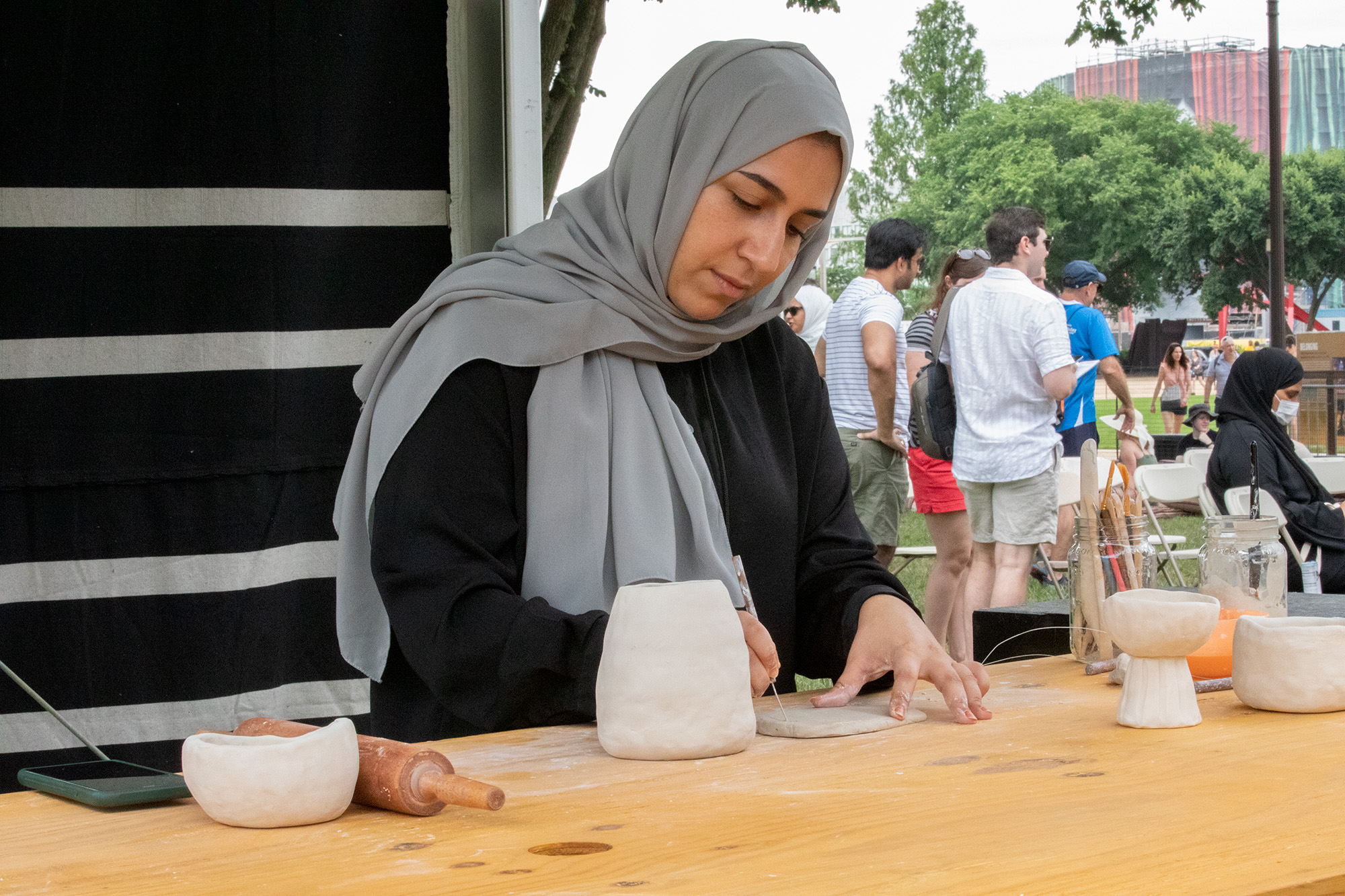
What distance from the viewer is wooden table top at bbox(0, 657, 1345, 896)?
84cm

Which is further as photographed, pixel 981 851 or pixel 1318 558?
pixel 1318 558

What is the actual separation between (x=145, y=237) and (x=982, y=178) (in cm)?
4107

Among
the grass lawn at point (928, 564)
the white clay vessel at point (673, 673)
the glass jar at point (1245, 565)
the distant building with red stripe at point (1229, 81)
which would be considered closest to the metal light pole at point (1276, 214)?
the grass lawn at point (928, 564)

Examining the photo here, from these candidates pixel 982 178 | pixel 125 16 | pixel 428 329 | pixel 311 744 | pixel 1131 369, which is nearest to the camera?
pixel 311 744

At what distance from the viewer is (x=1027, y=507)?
4863 millimetres

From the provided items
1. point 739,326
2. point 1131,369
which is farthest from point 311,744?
point 1131,369

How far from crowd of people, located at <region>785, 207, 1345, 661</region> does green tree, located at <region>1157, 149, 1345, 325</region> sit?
30.5 metres

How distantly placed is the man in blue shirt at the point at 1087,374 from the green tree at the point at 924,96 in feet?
121

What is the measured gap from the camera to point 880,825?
38.2 inches

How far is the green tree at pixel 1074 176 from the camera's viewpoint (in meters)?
39.8

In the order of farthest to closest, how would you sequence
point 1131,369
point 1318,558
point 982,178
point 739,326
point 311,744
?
point 982,178
point 1131,369
point 1318,558
point 739,326
point 311,744

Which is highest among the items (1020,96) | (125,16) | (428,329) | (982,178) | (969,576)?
(1020,96)

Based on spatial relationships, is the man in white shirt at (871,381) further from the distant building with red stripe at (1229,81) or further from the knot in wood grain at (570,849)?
the distant building with red stripe at (1229,81)

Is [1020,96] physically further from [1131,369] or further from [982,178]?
[1131,369]
